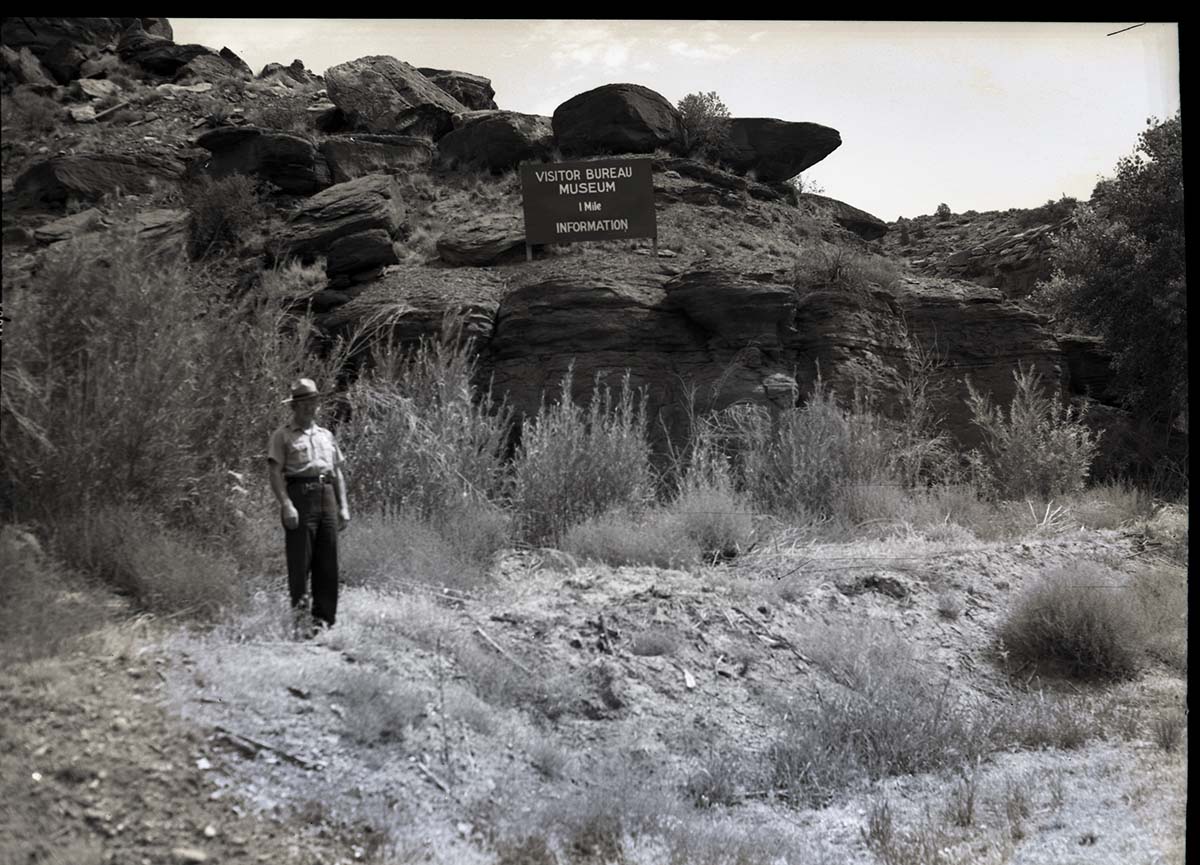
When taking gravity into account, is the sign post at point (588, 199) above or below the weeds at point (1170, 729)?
above

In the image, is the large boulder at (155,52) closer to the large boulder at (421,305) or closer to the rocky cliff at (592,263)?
the rocky cliff at (592,263)

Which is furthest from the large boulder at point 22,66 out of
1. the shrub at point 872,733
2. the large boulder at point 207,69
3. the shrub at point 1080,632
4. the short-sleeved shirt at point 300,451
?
the shrub at point 1080,632

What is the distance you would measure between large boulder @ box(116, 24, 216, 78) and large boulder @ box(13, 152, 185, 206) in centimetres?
60

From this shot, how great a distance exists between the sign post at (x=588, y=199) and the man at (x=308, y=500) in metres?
4.36

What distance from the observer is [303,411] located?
15.6ft

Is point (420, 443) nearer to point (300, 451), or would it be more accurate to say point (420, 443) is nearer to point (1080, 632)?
point (300, 451)

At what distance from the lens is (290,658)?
4.56m

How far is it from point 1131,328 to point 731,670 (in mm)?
9195

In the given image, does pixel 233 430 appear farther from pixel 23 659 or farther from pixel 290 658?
pixel 23 659

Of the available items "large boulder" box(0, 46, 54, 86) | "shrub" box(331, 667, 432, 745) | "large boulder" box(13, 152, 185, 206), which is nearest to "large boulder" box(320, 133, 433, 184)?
"large boulder" box(13, 152, 185, 206)

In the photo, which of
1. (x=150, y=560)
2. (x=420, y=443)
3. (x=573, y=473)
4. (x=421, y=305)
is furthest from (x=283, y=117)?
(x=150, y=560)

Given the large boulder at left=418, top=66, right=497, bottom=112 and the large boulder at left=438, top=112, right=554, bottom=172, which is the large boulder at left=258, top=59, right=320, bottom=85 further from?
the large boulder at left=438, top=112, right=554, bottom=172

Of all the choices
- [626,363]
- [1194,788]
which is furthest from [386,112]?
[1194,788]

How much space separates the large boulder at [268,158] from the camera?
9.00 metres
